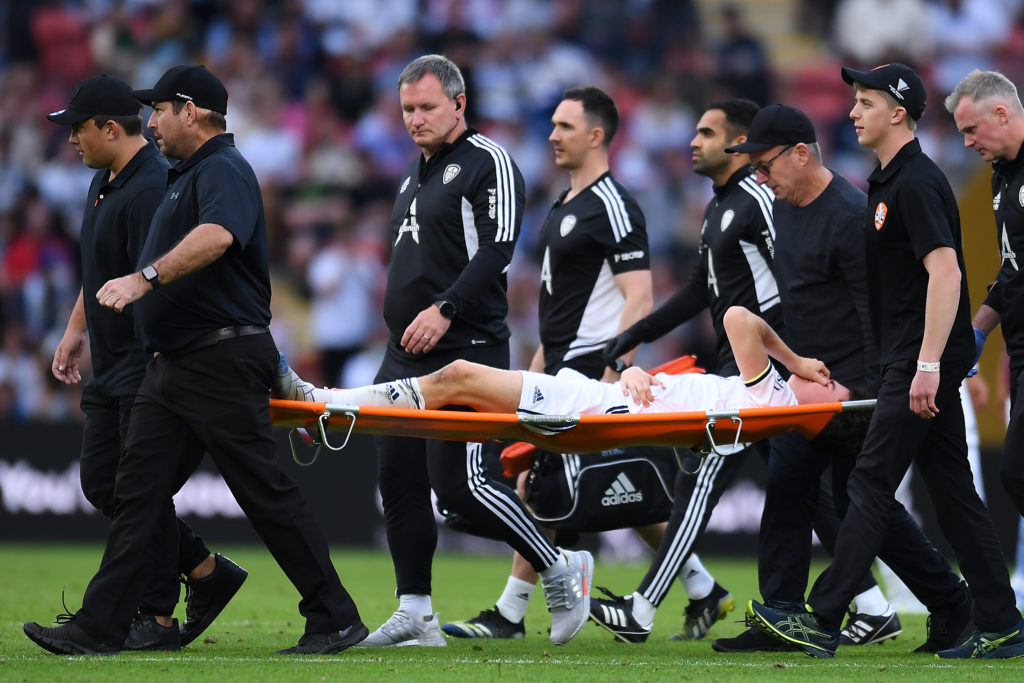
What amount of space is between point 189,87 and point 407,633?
2.78 m

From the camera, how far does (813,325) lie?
279 inches

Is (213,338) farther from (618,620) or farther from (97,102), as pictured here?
(618,620)

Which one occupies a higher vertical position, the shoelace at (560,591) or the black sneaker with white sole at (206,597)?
the shoelace at (560,591)

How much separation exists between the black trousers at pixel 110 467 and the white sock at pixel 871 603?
3507mm

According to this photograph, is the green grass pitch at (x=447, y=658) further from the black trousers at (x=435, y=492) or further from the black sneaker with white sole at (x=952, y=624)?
the black trousers at (x=435, y=492)

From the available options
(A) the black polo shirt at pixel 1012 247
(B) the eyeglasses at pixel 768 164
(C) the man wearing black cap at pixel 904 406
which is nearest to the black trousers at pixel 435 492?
(C) the man wearing black cap at pixel 904 406

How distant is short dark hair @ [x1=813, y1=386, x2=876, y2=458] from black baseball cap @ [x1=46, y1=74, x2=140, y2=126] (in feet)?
11.9

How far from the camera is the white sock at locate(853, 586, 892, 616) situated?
7.44 m

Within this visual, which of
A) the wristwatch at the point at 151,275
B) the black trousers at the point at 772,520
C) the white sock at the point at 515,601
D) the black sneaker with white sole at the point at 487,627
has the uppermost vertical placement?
the wristwatch at the point at 151,275

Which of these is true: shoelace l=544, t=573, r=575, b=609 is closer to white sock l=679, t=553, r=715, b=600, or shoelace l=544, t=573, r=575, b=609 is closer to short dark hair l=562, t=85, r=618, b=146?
white sock l=679, t=553, r=715, b=600

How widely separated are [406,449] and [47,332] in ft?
31.7

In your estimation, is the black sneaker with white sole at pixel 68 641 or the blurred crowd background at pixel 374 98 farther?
the blurred crowd background at pixel 374 98

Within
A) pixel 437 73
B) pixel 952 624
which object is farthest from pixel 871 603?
pixel 437 73

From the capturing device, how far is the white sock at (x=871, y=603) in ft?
24.4
